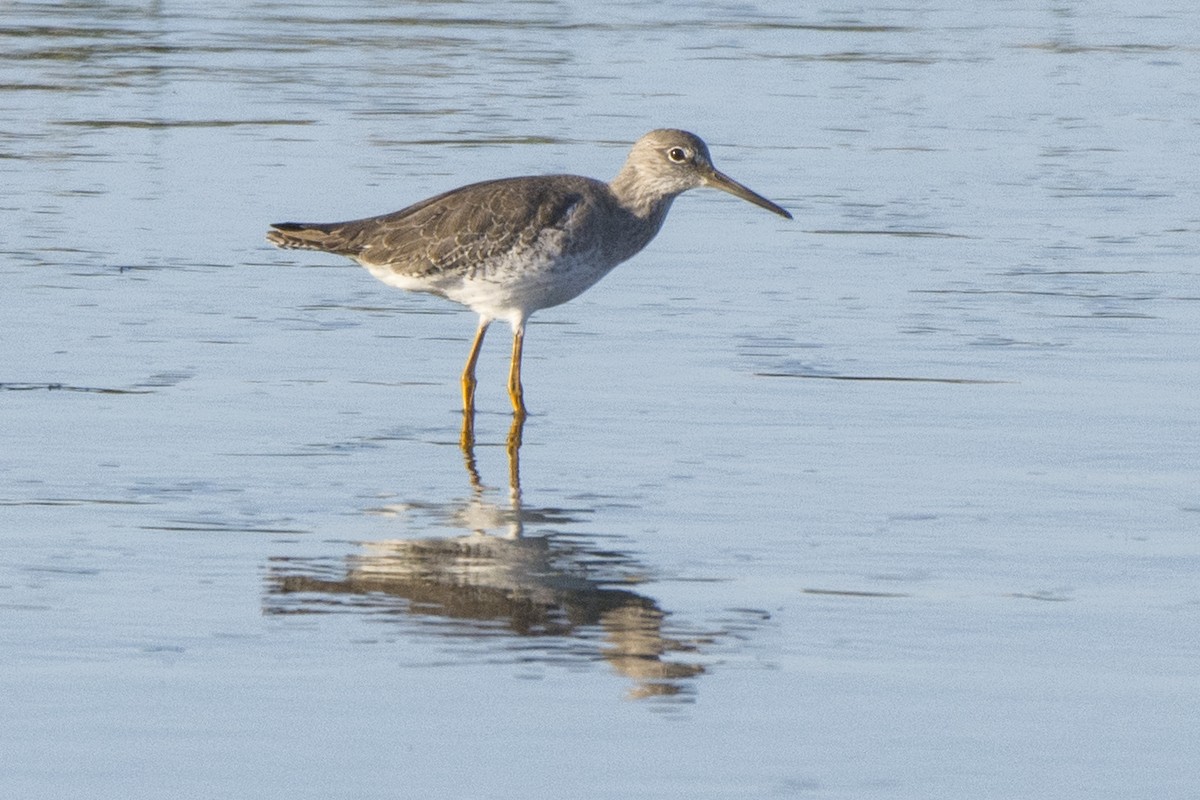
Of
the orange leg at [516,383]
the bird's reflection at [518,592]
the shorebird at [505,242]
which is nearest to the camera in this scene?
the bird's reflection at [518,592]

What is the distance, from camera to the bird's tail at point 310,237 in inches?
412

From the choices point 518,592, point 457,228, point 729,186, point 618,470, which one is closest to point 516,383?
point 457,228

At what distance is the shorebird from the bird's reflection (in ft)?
7.63

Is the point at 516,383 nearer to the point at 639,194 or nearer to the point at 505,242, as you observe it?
the point at 505,242

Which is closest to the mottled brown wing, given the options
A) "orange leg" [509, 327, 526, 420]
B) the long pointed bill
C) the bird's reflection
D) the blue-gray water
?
"orange leg" [509, 327, 526, 420]

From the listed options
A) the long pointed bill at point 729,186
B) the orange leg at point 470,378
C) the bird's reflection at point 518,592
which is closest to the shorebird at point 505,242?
the orange leg at point 470,378

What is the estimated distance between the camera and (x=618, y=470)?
8500 millimetres

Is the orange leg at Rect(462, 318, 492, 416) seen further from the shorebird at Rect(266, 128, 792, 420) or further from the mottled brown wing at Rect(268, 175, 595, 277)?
the mottled brown wing at Rect(268, 175, 595, 277)

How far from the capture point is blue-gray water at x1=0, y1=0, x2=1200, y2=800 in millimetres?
5559

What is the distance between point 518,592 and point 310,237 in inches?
163

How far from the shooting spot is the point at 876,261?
41.4 ft

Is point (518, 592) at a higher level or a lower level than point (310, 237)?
lower

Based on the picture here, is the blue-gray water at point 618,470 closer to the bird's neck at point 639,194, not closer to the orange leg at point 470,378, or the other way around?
the orange leg at point 470,378

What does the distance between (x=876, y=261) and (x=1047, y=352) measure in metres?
2.23
